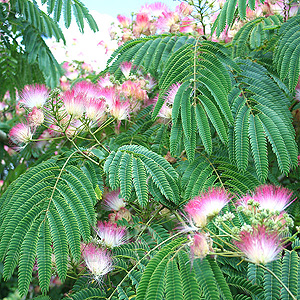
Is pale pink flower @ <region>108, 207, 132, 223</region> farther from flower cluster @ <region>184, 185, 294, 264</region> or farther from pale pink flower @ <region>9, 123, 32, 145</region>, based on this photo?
flower cluster @ <region>184, 185, 294, 264</region>

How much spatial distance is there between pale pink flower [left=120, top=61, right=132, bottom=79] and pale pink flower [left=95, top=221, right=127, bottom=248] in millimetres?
1035

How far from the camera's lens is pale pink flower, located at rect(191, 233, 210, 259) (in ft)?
4.04

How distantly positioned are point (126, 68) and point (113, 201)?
0.87m

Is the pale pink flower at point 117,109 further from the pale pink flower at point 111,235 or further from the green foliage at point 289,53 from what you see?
the green foliage at point 289,53

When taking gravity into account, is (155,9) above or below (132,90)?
above

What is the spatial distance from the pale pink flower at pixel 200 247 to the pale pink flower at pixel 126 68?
1513 millimetres

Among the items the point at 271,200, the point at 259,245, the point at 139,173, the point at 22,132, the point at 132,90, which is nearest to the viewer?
the point at 259,245

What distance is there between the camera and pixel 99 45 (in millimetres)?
4543

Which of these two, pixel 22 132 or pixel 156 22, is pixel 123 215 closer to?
pixel 22 132

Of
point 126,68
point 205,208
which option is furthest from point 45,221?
point 126,68

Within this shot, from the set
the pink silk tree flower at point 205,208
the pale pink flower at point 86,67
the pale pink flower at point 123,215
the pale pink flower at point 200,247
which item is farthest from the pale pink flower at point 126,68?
the pale pink flower at point 86,67

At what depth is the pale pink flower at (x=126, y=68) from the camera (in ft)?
8.27

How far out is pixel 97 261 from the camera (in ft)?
5.87

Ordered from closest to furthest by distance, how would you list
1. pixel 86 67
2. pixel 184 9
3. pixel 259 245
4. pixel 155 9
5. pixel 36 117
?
pixel 259 245
pixel 36 117
pixel 184 9
pixel 155 9
pixel 86 67
